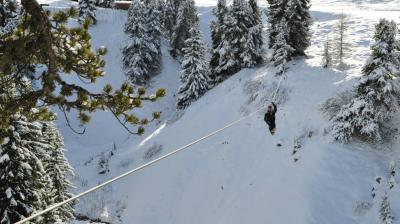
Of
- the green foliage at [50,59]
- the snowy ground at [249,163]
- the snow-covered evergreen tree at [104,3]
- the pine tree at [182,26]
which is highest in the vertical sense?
the green foliage at [50,59]

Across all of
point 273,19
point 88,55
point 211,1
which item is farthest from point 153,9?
point 88,55

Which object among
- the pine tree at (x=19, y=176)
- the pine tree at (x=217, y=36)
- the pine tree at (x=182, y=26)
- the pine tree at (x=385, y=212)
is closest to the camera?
the pine tree at (x=385, y=212)

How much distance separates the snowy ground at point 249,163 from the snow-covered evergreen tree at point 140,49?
9686 mm

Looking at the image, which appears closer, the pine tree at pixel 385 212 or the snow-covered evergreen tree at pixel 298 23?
the pine tree at pixel 385 212

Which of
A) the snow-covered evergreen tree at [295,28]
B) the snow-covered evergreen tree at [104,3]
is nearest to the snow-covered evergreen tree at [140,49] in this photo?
the snow-covered evergreen tree at [104,3]

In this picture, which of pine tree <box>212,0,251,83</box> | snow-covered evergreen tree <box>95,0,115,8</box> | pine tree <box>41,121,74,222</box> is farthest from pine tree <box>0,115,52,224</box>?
snow-covered evergreen tree <box>95,0,115,8</box>

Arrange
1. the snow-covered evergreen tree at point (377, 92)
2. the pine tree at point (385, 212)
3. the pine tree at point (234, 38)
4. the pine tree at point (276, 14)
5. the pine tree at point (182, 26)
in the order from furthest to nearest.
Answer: the pine tree at point (182, 26)
the pine tree at point (234, 38)
the pine tree at point (276, 14)
the snow-covered evergreen tree at point (377, 92)
the pine tree at point (385, 212)

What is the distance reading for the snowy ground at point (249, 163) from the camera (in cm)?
2014

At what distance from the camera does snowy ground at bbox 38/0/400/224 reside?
2014cm

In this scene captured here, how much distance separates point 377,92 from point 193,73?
23.0 metres

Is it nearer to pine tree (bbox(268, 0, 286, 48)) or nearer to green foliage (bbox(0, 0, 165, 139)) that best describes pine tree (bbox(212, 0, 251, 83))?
pine tree (bbox(268, 0, 286, 48))

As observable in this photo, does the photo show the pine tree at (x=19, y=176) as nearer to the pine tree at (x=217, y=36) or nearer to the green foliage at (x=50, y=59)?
the green foliage at (x=50, y=59)

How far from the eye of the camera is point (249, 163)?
990 inches

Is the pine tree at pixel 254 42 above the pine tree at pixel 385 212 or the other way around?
above
